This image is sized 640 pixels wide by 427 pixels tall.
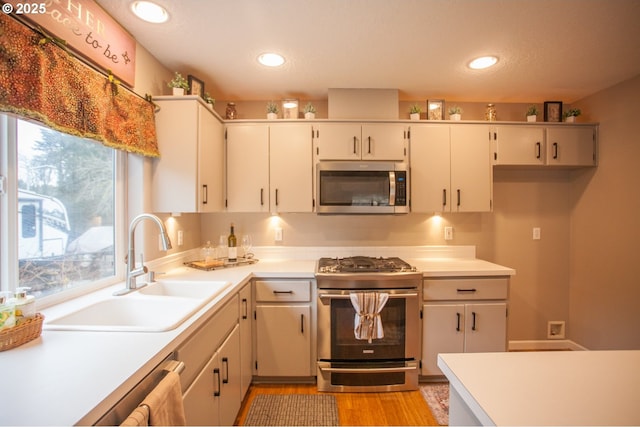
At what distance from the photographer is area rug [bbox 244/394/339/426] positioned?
1.79 meters

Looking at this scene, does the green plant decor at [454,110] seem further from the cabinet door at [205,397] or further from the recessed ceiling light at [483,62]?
the cabinet door at [205,397]

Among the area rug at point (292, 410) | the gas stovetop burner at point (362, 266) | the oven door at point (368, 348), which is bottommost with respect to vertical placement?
the area rug at point (292, 410)

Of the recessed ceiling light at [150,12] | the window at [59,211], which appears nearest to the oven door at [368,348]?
the window at [59,211]

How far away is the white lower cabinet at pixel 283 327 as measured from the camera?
211 cm

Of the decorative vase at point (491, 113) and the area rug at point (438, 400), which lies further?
the decorative vase at point (491, 113)

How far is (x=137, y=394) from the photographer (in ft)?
2.75

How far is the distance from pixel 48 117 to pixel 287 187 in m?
1.52

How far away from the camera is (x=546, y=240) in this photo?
8.91 feet

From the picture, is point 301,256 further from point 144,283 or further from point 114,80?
point 114,80

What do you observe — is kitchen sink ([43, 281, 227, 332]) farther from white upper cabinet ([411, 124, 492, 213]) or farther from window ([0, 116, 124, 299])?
white upper cabinet ([411, 124, 492, 213])

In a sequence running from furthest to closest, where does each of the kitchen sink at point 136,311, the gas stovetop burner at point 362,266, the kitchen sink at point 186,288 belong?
the gas stovetop burner at point 362,266 < the kitchen sink at point 186,288 < the kitchen sink at point 136,311

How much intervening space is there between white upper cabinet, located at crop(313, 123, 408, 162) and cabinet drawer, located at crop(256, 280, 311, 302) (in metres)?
1.07

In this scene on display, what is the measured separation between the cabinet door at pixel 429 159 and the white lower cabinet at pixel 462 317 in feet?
2.26

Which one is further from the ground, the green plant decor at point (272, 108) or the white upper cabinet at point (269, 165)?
the green plant decor at point (272, 108)
